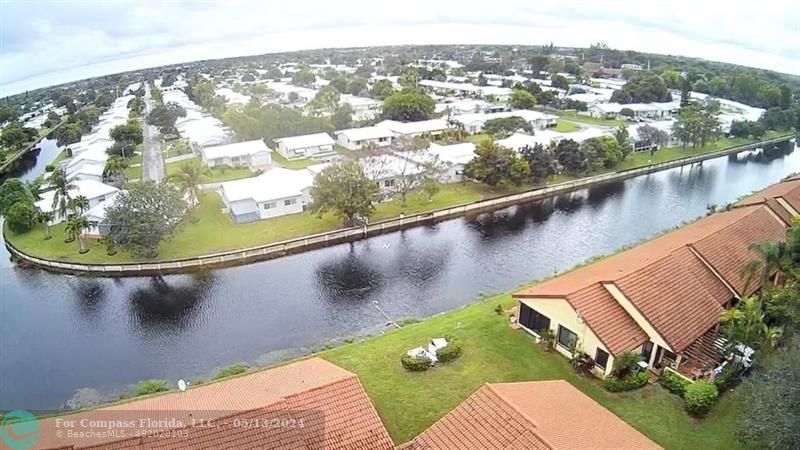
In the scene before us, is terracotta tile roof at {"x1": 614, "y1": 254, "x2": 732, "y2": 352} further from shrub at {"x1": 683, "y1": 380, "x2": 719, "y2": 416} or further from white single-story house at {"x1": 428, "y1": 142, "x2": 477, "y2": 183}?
white single-story house at {"x1": 428, "y1": 142, "x2": 477, "y2": 183}

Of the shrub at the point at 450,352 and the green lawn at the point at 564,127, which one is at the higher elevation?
the green lawn at the point at 564,127

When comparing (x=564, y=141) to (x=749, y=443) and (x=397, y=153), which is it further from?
(x=749, y=443)

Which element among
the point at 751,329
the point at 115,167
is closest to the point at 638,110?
the point at 751,329

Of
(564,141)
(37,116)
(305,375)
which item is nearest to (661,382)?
(305,375)

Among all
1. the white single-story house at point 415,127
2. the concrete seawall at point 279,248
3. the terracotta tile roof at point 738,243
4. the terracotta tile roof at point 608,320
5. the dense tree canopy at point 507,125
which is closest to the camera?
the terracotta tile roof at point 608,320

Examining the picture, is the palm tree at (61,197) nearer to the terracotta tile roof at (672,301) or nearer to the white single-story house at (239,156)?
the white single-story house at (239,156)

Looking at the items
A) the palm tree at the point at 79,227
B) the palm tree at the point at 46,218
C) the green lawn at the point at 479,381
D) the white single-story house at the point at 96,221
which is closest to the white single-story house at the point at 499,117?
the white single-story house at the point at 96,221
